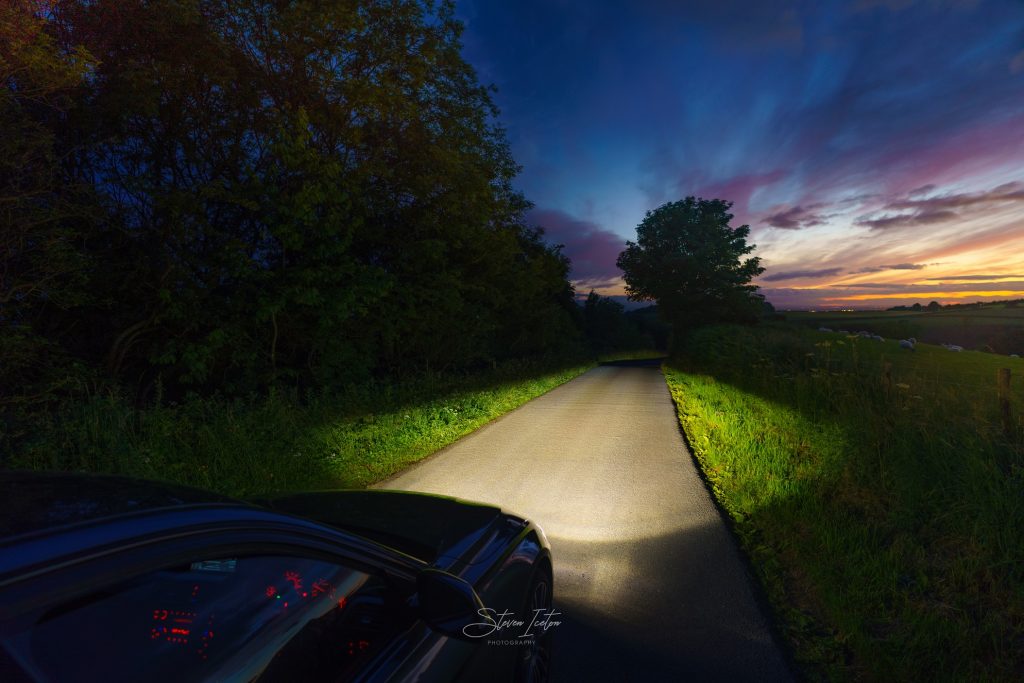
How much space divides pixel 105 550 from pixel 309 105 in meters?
13.3

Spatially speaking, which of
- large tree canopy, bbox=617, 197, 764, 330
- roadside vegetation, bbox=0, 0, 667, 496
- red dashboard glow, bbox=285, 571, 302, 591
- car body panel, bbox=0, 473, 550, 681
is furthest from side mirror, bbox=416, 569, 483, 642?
large tree canopy, bbox=617, 197, 764, 330

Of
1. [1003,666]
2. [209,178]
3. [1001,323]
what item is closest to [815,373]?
[1003,666]

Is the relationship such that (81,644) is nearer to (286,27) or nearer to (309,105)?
(286,27)

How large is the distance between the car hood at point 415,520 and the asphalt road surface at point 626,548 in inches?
45.3

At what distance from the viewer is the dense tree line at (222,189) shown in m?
7.14

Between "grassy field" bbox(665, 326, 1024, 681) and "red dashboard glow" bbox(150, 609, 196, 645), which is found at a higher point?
"red dashboard glow" bbox(150, 609, 196, 645)

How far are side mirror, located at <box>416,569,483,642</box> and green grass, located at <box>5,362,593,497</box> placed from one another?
9.12 ft

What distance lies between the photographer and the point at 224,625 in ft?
5.47

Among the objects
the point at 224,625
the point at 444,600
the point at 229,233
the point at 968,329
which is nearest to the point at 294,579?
the point at 224,625

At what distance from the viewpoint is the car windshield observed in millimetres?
1243

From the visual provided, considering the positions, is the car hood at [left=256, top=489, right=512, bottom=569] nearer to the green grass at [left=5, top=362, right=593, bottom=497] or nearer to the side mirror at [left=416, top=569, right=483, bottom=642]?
the side mirror at [left=416, top=569, right=483, bottom=642]

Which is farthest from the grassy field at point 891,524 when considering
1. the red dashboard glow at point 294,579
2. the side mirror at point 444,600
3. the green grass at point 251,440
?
the green grass at point 251,440

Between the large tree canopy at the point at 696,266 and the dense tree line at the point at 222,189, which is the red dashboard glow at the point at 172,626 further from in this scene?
the large tree canopy at the point at 696,266

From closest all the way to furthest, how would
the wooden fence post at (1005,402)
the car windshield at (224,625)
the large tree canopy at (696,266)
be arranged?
the car windshield at (224,625), the wooden fence post at (1005,402), the large tree canopy at (696,266)
